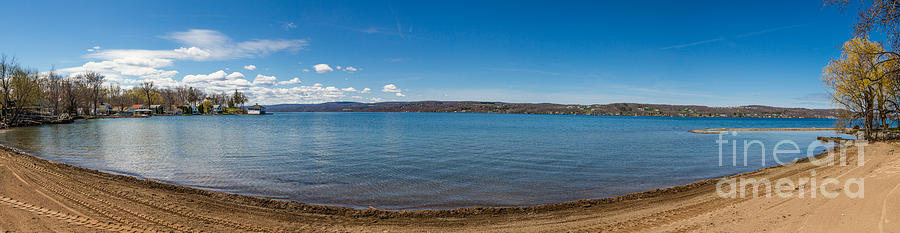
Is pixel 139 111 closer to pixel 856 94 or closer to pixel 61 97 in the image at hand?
pixel 61 97

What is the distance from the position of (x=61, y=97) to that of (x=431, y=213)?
11527cm

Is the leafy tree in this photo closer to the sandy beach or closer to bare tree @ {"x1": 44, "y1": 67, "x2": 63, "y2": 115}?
the sandy beach

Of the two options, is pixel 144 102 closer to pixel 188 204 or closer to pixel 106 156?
pixel 106 156

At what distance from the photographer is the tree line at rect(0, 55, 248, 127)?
54719mm

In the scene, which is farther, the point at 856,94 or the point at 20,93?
the point at 20,93

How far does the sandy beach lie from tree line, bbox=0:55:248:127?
204 feet

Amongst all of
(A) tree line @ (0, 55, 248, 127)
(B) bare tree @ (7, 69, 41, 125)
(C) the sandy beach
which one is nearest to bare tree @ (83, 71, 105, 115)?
(A) tree line @ (0, 55, 248, 127)

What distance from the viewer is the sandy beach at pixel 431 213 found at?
7445mm

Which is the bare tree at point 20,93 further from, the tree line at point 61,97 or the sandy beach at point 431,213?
the sandy beach at point 431,213

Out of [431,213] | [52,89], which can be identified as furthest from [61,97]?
[431,213]

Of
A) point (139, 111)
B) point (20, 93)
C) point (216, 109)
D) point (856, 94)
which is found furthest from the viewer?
point (216, 109)

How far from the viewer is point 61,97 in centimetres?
8475

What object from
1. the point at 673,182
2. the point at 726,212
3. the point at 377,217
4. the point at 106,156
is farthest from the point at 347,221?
the point at 106,156

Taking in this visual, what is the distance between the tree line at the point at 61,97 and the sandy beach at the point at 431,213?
62.2 meters
